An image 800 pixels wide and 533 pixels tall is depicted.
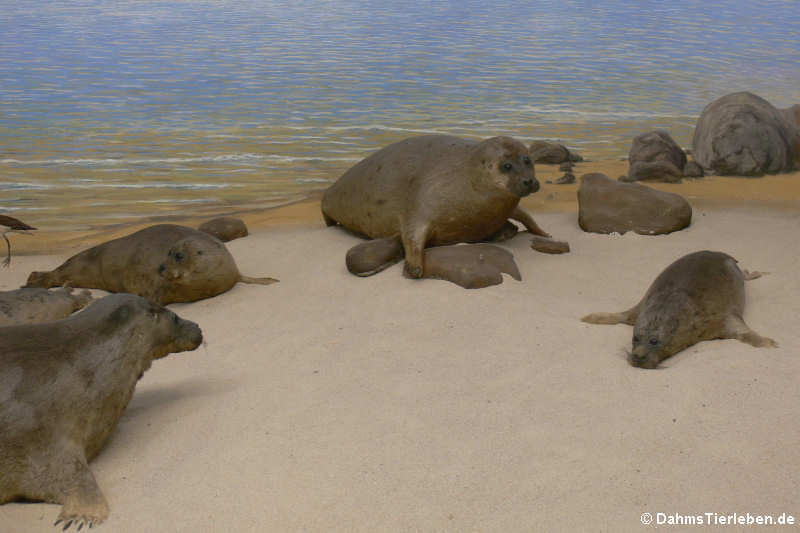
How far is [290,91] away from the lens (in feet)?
66.1

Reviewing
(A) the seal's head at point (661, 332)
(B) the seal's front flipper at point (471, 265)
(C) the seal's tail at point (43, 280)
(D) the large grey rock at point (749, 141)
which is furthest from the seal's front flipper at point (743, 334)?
(D) the large grey rock at point (749, 141)

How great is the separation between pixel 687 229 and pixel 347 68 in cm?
1830

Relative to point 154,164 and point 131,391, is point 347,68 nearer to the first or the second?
point 154,164

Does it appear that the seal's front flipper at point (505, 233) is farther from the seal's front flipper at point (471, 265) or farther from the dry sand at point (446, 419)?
the dry sand at point (446, 419)

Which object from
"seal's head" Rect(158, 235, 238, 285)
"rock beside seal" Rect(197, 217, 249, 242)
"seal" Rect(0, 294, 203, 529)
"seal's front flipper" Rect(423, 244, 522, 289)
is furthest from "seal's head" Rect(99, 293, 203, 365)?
"rock beside seal" Rect(197, 217, 249, 242)

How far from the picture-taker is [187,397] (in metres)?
4.23

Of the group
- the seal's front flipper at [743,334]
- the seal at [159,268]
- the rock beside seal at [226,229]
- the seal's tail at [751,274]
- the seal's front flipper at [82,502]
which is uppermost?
the seal's front flipper at [82,502]

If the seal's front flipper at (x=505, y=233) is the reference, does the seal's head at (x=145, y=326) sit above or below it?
above

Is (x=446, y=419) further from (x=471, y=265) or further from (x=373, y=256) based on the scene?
(x=373, y=256)

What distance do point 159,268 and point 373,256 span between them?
149 centimetres

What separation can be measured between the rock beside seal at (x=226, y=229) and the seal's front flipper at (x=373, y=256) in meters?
1.78

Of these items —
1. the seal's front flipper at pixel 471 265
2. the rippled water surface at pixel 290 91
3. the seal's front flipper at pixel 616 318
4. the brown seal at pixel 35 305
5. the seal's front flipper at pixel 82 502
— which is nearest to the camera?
the seal's front flipper at pixel 82 502

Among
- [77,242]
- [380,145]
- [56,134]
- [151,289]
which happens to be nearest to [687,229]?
[151,289]

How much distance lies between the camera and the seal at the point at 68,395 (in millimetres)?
3236
